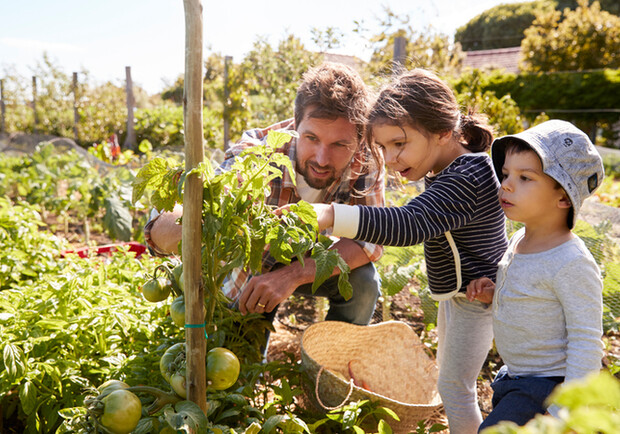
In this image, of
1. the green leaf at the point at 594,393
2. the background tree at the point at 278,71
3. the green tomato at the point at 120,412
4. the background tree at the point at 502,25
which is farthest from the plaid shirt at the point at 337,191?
the background tree at the point at 502,25

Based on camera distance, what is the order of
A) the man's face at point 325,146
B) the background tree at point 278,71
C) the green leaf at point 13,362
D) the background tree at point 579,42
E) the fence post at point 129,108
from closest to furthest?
the green leaf at point 13,362 < the man's face at point 325,146 < the background tree at point 278,71 < the fence post at point 129,108 < the background tree at point 579,42

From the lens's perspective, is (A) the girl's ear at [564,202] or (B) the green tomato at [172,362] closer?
(B) the green tomato at [172,362]

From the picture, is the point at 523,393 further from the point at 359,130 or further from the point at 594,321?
the point at 359,130

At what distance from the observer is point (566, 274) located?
3.84ft

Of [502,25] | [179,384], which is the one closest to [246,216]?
[179,384]

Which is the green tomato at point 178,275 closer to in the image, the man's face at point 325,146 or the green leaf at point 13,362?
the green leaf at point 13,362

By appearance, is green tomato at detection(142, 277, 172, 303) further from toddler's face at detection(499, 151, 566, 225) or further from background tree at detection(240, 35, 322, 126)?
background tree at detection(240, 35, 322, 126)

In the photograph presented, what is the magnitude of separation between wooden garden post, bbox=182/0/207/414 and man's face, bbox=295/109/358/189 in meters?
0.87

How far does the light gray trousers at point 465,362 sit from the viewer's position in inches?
62.0

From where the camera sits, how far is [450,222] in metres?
1.29

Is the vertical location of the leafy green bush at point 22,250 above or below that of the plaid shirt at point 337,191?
below

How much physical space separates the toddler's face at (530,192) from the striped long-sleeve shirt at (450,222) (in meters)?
0.10

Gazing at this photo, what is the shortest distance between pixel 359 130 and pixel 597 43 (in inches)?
582

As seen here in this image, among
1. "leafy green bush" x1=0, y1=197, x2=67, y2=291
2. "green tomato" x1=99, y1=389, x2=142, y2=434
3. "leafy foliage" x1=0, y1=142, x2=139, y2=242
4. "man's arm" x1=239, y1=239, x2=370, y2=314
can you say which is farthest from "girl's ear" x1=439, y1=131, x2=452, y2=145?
"leafy foliage" x1=0, y1=142, x2=139, y2=242
